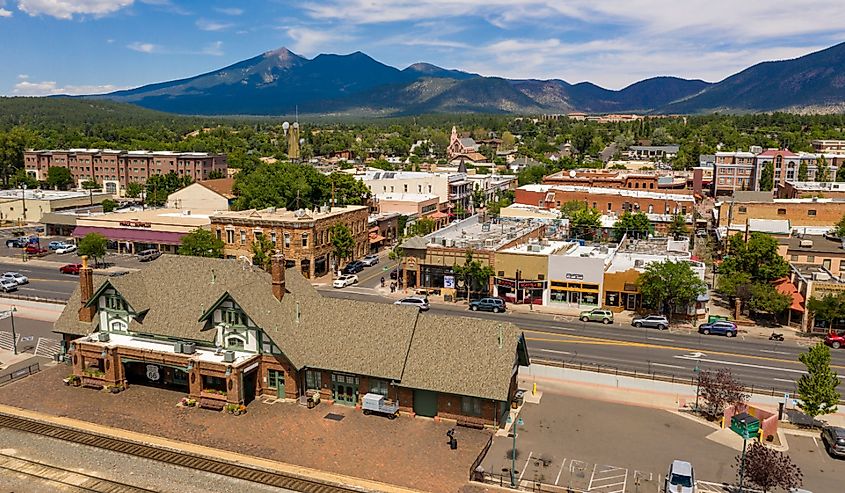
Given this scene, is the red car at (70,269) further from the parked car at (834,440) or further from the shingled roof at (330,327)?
the parked car at (834,440)

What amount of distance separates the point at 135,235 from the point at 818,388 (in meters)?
89.5

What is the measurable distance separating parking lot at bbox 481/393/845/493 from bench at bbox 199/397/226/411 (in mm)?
17385

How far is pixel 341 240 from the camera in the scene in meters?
90.4

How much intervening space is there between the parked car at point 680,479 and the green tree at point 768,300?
35101mm

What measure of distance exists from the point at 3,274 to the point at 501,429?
72.7 m

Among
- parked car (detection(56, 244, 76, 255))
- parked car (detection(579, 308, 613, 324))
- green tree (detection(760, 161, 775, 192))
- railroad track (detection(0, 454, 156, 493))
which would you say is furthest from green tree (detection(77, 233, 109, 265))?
green tree (detection(760, 161, 775, 192))

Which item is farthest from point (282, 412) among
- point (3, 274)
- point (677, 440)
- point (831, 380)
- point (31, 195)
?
point (31, 195)

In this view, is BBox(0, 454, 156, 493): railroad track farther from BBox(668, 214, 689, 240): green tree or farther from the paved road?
BBox(668, 214, 689, 240): green tree

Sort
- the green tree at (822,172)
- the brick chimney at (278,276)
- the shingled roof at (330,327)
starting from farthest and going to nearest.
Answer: the green tree at (822,172) < the brick chimney at (278,276) < the shingled roof at (330,327)

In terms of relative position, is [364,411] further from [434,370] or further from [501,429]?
[501,429]

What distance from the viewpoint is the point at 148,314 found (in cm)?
4881

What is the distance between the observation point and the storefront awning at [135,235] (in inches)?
3910

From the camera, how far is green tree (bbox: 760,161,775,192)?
14735 centimetres

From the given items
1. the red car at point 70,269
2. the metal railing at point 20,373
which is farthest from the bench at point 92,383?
the red car at point 70,269
